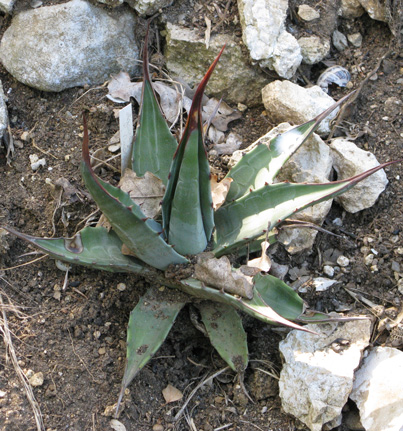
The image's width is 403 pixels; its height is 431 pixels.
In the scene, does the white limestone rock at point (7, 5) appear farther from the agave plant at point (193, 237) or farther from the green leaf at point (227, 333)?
the green leaf at point (227, 333)

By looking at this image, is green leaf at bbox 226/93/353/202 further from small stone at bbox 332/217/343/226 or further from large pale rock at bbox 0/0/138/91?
large pale rock at bbox 0/0/138/91

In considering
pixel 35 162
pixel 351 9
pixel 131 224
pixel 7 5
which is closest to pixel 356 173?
pixel 351 9

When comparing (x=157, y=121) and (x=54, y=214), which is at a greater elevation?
(x=157, y=121)

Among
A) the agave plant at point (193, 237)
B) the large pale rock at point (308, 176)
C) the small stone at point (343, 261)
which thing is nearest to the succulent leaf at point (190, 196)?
the agave plant at point (193, 237)

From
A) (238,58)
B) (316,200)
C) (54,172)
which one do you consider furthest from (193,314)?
(238,58)

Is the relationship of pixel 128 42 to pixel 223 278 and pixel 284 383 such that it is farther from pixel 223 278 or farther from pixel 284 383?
pixel 284 383
